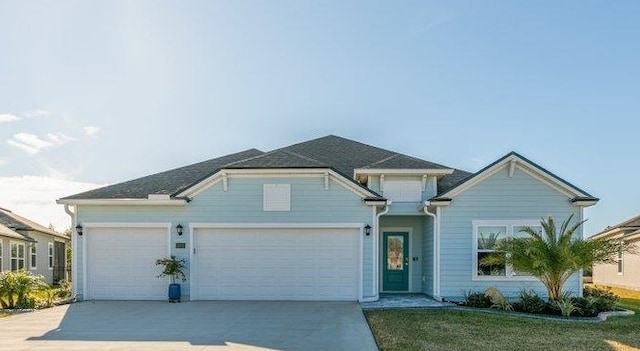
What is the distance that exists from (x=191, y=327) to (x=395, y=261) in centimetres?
880

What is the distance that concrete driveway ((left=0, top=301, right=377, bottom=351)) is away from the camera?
8539mm

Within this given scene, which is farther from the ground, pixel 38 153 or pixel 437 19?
pixel 437 19

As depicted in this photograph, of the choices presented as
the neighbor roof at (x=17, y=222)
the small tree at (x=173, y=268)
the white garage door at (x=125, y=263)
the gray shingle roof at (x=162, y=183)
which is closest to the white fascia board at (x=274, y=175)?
the gray shingle roof at (x=162, y=183)

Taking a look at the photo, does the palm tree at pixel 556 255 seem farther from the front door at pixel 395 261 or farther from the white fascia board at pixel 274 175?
the front door at pixel 395 261

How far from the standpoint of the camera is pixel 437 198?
47.9 ft

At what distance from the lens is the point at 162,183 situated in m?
16.8

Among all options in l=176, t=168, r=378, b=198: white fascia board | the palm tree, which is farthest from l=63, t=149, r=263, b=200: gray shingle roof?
the palm tree

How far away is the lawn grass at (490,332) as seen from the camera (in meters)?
8.52

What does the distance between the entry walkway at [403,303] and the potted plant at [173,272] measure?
17.2 ft

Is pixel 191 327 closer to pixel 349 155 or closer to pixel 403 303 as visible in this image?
pixel 403 303

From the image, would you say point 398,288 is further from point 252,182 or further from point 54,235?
point 54,235

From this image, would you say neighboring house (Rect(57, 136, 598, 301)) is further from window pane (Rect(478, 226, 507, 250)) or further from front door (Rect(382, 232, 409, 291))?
front door (Rect(382, 232, 409, 291))

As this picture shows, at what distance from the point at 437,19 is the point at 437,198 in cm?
507

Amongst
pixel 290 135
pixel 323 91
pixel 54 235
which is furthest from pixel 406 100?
pixel 54 235
